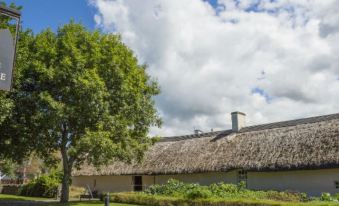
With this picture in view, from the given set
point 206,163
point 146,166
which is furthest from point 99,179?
point 206,163

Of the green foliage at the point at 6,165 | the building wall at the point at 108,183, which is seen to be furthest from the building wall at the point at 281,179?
the green foliage at the point at 6,165

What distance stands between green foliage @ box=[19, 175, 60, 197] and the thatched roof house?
14.3 feet

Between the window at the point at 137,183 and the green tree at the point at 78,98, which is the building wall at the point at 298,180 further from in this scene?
the window at the point at 137,183

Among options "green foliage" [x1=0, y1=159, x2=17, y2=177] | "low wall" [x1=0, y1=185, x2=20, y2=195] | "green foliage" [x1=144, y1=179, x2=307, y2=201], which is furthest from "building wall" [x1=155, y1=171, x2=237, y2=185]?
"low wall" [x1=0, y1=185, x2=20, y2=195]

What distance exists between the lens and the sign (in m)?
5.90

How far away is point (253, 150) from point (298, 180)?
4022 mm

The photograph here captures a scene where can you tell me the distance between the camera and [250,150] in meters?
27.4

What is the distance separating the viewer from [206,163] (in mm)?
28531

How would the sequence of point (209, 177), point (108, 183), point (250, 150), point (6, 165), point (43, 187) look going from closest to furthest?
point (250, 150) → point (209, 177) → point (43, 187) → point (108, 183) → point (6, 165)

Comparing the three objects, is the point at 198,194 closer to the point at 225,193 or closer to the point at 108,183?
the point at 225,193

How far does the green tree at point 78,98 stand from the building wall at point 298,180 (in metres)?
8.43

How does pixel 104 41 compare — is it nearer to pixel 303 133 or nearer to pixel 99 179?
pixel 303 133

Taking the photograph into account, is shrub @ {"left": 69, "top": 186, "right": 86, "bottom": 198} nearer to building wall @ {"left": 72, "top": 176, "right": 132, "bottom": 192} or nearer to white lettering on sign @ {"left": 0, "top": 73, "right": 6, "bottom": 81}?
building wall @ {"left": 72, "top": 176, "right": 132, "bottom": 192}

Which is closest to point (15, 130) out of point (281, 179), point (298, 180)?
point (281, 179)
